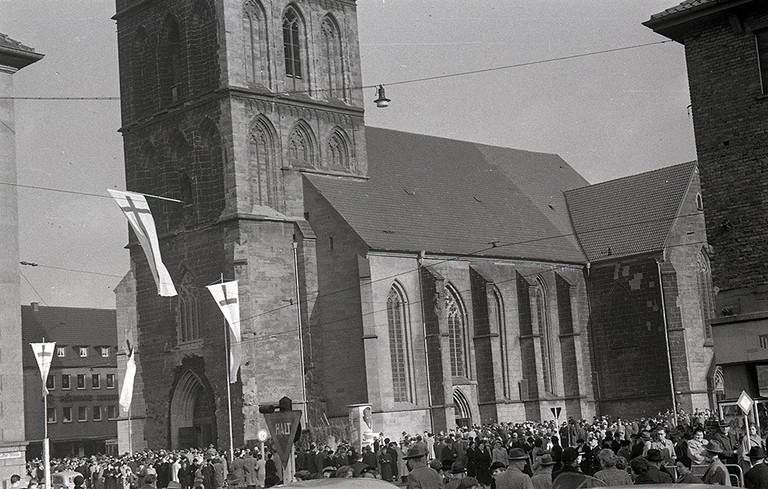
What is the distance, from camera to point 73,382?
80.2 m

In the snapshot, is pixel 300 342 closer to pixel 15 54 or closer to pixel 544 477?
pixel 15 54

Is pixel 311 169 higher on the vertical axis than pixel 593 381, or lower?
higher

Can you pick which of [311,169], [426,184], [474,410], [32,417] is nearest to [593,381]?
[474,410]

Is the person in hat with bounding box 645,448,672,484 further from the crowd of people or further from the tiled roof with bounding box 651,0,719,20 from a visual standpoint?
the tiled roof with bounding box 651,0,719,20

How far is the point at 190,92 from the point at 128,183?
498 centimetres

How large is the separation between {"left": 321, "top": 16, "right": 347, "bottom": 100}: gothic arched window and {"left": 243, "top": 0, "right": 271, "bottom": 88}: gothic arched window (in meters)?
3.27

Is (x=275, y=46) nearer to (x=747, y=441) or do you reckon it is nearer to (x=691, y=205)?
(x=691, y=205)

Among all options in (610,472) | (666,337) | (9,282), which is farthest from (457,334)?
(610,472)

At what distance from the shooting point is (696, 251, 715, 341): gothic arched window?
53.5m

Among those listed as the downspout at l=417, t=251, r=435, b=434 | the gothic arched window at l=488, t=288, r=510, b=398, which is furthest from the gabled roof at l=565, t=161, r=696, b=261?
the downspout at l=417, t=251, r=435, b=434

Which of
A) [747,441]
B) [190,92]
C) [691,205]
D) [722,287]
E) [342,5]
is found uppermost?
[342,5]

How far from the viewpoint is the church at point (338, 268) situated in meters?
45.5

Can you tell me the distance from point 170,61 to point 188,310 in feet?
32.5

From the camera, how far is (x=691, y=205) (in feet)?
182
